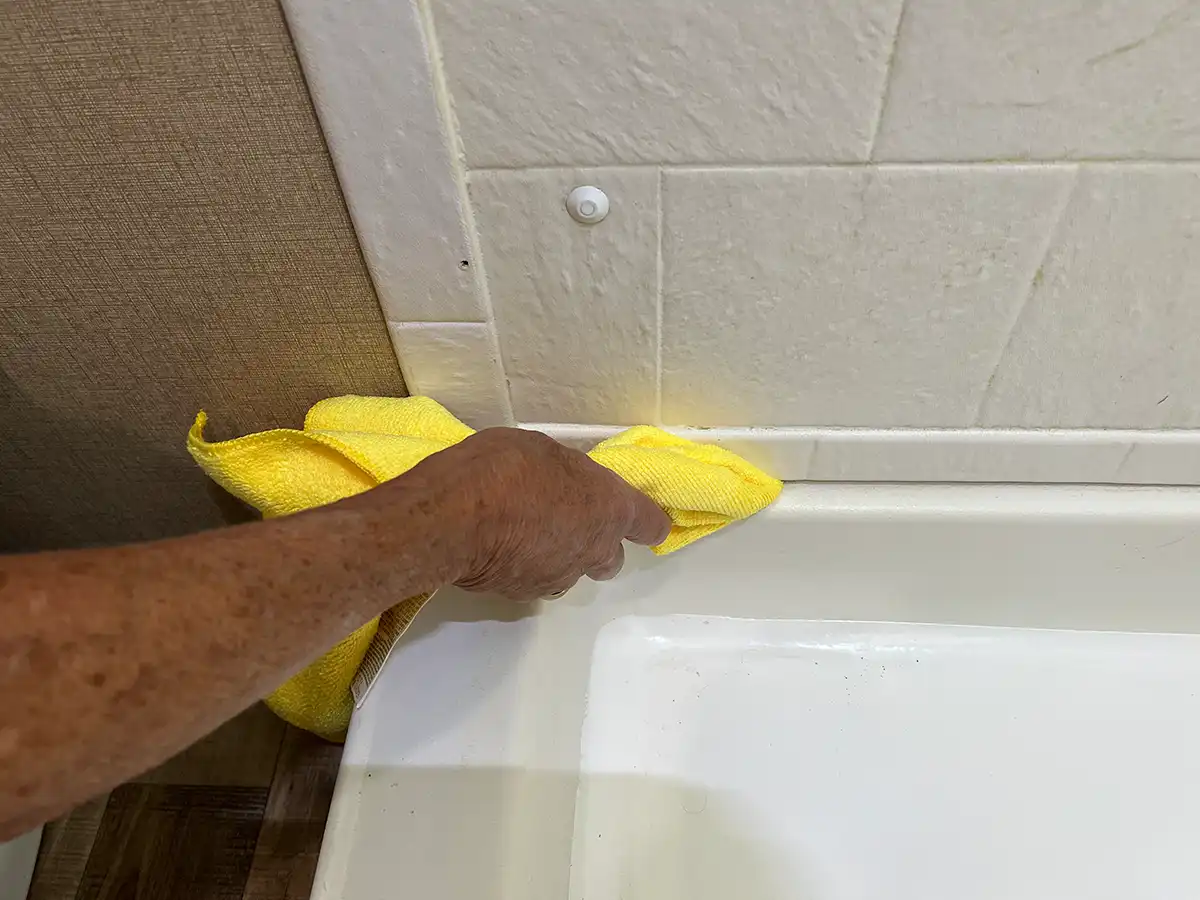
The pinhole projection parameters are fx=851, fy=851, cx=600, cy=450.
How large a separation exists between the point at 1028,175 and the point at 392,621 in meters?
0.63

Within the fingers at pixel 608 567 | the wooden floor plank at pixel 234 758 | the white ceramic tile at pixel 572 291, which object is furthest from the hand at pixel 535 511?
the wooden floor plank at pixel 234 758

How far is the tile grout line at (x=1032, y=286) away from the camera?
651 mm

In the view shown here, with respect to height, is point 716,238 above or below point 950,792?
above

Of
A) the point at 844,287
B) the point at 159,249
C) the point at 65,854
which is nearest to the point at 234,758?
the point at 65,854

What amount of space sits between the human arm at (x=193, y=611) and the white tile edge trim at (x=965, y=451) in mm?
333

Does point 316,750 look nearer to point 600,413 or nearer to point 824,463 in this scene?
point 600,413

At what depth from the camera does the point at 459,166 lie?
642mm

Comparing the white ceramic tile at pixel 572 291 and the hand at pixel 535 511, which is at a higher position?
the white ceramic tile at pixel 572 291

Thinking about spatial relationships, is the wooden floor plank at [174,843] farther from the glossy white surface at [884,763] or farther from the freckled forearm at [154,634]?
the freckled forearm at [154,634]

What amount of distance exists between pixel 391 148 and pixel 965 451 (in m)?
0.63

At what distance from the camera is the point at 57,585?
0.36 metres

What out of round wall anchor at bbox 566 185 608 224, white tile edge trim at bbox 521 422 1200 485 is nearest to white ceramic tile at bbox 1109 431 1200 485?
white tile edge trim at bbox 521 422 1200 485

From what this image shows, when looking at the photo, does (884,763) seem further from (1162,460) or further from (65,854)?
(65,854)

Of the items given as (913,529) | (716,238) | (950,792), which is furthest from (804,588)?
(716,238)
